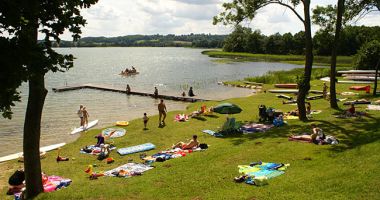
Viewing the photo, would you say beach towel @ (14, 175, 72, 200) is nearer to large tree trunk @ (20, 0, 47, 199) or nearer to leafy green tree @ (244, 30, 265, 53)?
large tree trunk @ (20, 0, 47, 199)

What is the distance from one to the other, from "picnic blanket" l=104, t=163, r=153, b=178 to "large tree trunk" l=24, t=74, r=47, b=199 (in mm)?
3799

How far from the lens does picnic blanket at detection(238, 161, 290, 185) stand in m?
15.0

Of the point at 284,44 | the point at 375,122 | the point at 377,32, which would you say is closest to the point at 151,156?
the point at 375,122

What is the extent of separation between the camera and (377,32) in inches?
1543

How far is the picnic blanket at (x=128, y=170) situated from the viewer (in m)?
18.0

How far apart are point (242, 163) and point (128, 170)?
5.60m

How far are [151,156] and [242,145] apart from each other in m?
5.29

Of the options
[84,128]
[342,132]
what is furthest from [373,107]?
[84,128]

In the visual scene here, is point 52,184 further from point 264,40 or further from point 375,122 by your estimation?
point 264,40

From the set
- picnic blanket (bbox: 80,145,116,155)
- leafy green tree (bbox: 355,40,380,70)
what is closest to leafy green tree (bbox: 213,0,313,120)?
picnic blanket (bbox: 80,145,116,155)

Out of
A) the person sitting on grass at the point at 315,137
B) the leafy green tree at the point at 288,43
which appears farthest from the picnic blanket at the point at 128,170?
the leafy green tree at the point at 288,43

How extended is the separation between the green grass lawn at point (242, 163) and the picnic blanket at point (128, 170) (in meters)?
0.63

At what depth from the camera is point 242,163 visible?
1805cm

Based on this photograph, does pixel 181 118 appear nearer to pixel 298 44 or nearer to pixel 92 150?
pixel 92 150
